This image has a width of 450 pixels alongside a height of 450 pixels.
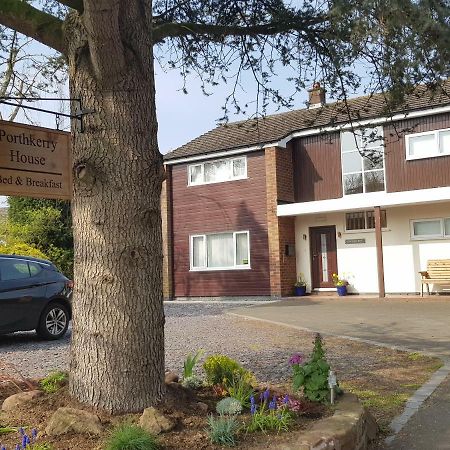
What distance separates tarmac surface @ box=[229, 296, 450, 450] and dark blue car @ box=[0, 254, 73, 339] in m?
4.71

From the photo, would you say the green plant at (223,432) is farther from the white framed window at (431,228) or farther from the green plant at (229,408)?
the white framed window at (431,228)

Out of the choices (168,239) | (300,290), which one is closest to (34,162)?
(300,290)

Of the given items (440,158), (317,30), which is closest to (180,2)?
(317,30)

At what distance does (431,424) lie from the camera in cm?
507

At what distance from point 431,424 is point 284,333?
6.01m

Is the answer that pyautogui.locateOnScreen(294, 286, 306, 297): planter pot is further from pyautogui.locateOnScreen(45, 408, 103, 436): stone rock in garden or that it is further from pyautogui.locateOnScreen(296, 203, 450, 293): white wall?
pyautogui.locateOnScreen(45, 408, 103, 436): stone rock in garden

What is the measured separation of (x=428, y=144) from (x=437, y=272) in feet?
13.0

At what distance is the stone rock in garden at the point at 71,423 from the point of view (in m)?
3.84

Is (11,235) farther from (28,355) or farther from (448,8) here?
(448,8)

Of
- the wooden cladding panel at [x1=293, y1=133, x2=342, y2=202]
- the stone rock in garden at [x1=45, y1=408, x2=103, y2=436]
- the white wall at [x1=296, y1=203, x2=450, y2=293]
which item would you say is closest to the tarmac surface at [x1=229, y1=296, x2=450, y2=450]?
the white wall at [x1=296, y1=203, x2=450, y2=293]

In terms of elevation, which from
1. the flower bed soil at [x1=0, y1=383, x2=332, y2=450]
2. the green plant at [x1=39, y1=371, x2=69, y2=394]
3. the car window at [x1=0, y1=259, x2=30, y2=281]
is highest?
the car window at [x1=0, y1=259, x2=30, y2=281]

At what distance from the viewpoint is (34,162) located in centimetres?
464

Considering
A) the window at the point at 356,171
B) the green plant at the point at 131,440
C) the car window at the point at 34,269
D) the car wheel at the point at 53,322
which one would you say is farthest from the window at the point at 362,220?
the green plant at the point at 131,440

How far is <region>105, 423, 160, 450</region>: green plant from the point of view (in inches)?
135
